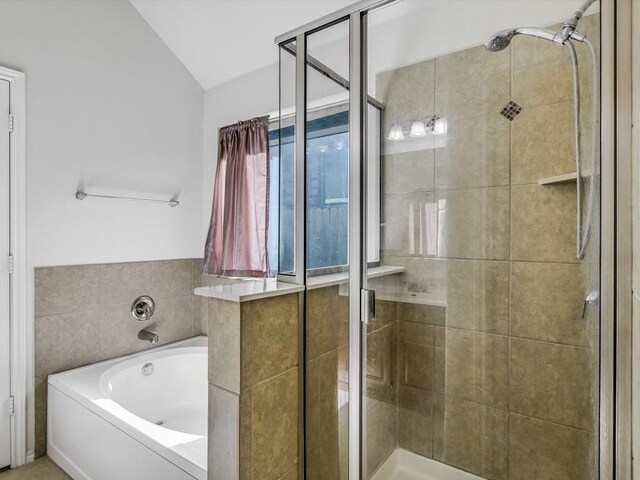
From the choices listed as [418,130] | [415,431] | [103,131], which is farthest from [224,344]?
[103,131]

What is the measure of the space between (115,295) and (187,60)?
1.78 m

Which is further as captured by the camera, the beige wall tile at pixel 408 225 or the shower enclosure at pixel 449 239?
the beige wall tile at pixel 408 225

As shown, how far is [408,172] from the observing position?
116 cm

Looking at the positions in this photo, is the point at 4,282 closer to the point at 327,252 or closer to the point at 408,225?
the point at 327,252

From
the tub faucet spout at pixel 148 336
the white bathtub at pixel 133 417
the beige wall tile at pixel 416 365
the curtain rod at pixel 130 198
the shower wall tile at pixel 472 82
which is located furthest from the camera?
the tub faucet spout at pixel 148 336

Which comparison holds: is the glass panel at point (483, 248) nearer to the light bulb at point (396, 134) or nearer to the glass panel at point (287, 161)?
the light bulb at point (396, 134)

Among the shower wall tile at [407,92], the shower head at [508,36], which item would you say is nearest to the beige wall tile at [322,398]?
Result: the shower wall tile at [407,92]

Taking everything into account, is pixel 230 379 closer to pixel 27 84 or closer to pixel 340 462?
pixel 340 462

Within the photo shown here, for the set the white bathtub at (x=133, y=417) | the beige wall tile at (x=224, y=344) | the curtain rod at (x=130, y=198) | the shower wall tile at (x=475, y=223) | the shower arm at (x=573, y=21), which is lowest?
the white bathtub at (x=133, y=417)

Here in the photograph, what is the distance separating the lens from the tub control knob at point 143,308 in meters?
2.47

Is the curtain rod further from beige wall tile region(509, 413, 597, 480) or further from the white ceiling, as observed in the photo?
beige wall tile region(509, 413, 597, 480)

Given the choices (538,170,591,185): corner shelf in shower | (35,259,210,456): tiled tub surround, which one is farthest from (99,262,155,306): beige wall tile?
(538,170,591,185): corner shelf in shower

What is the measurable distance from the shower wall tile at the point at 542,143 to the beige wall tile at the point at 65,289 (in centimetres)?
237

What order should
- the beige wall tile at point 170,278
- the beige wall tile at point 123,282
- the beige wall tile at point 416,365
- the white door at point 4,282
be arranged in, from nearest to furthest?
1. the beige wall tile at point 416,365
2. the white door at point 4,282
3. the beige wall tile at point 123,282
4. the beige wall tile at point 170,278
